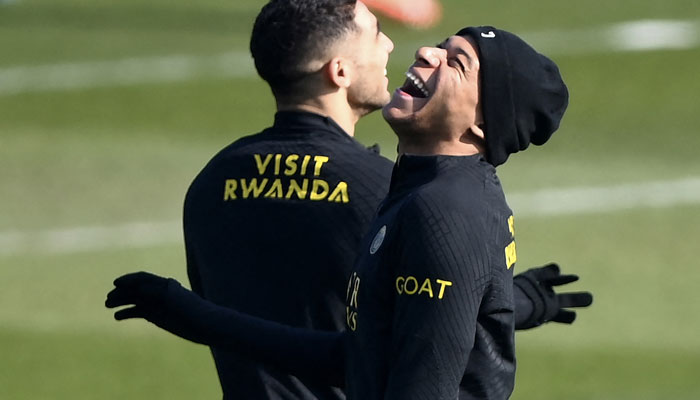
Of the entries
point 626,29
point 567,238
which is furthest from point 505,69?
point 626,29

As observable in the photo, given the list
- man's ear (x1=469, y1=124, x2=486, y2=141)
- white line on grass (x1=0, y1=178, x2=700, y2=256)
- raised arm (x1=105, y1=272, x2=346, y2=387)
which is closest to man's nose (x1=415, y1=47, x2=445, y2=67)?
man's ear (x1=469, y1=124, x2=486, y2=141)

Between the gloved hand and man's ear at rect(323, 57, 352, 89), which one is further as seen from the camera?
man's ear at rect(323, 57, 352, 89)

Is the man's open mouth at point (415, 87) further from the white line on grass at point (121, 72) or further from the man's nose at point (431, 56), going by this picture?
the white line on grass at point (121, 72)

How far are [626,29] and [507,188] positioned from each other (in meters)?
A: 4.13

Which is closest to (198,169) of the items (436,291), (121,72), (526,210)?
(526,210)

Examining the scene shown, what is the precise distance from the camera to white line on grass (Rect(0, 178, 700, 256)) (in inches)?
478

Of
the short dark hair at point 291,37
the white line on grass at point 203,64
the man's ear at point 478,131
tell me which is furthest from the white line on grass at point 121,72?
the man's ear at point 478,131

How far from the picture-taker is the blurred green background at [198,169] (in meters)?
10.1

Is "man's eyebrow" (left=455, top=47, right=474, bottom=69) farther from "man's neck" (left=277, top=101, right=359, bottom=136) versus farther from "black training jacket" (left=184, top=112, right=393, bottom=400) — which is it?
"man's neck" (left=277, top=101, right=359, bottom=136)

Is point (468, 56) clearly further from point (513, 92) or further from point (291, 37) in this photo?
point (291, 37)

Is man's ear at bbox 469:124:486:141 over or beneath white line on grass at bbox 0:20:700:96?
beneath

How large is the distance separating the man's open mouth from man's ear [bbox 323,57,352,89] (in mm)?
955

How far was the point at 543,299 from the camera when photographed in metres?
4.84

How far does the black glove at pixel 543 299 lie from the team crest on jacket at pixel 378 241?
1015 millimetres
